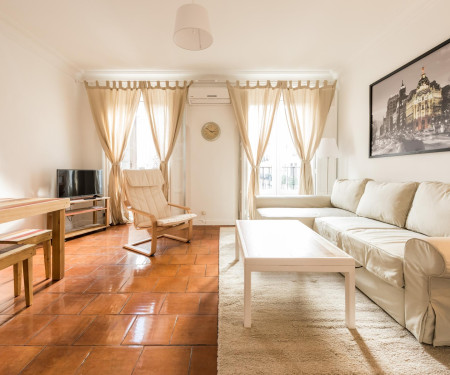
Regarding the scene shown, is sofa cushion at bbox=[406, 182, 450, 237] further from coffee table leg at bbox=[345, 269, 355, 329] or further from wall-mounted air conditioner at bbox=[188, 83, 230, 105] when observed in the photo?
wall-mounted air conditioner at bbox=[188, 83, 230, 105]

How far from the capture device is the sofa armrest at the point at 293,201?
12.1 feet

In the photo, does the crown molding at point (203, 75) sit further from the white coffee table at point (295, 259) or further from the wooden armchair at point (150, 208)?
the white coffee table at point (295, 259)

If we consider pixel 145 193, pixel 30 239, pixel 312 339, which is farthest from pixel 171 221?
pixel 312 339

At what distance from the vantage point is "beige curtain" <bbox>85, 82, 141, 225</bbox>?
A: 14.8ft

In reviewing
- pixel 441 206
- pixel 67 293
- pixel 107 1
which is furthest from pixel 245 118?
pixel 67 293

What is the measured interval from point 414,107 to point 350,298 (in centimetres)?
224

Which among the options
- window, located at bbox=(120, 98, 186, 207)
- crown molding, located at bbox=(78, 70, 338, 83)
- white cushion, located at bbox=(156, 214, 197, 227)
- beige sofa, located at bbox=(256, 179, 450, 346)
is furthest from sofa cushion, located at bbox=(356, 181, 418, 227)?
window, located at bbox=(120, 98, 186, 207)

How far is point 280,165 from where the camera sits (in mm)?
4762

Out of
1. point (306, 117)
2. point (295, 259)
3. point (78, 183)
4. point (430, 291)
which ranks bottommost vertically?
point (430, 291)

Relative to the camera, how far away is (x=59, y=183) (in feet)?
11.9

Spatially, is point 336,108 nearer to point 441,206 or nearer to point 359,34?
point 359,34

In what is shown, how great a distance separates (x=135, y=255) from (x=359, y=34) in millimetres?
3861

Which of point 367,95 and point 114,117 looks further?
point 114,117

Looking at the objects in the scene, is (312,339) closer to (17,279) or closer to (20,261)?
(20,261)
